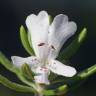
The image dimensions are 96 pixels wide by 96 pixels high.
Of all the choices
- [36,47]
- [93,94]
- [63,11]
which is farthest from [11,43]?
[36,47]

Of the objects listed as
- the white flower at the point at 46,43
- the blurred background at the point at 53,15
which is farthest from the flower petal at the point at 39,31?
the blurred background at the point at 53,15

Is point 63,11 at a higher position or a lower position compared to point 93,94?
higher

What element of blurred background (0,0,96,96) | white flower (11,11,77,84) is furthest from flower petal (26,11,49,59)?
blurred background (0,0,96,96)

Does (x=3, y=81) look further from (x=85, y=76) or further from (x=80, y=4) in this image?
(x=80, y=4)

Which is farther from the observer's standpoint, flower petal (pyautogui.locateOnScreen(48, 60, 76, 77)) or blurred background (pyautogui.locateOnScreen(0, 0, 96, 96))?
blurred background (pyautogui.locateOnScreen(0, 0, 96, 96))

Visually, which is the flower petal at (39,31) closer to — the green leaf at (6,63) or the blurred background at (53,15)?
the green leaf at (6,63)

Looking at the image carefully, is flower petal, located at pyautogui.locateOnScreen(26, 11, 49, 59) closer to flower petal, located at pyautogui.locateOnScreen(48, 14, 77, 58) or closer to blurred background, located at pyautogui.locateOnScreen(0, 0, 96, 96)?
flower petal, located at pyautogui.locateOnScreen(48, 14, 77, 58)
